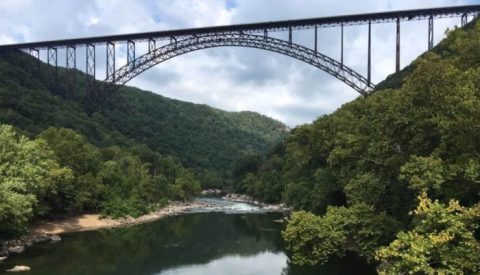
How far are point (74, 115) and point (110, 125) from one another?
17.9 meters

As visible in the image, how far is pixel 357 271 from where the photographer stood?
1095 inches

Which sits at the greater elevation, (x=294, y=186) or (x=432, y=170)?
(x=432, y=170)

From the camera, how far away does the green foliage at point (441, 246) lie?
1474cm

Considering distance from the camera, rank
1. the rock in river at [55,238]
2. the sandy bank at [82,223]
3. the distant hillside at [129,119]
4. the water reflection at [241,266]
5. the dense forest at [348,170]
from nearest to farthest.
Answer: the dense forest at [348,170] → the water reflection at [241,266] → the rock in river at [55,238] → the sandy bank at [82,223] → the distant hillside at [129,119]

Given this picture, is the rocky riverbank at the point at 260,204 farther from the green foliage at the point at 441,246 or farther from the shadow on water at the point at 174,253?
the green foliage at the point at 441,246

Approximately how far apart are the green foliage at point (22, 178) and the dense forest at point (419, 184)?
1802 centimetres

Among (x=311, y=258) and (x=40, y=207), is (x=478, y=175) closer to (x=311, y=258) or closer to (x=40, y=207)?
(x=311, y=258)

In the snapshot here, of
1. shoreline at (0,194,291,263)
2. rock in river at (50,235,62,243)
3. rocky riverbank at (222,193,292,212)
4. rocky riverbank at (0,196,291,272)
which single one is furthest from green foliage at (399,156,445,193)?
rocky riverbank at (222,193,292,212)

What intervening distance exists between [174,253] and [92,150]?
24230 millimetres

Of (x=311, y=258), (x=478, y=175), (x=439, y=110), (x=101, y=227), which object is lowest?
(x=101, y=227)

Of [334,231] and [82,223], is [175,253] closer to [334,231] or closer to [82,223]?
[82,223]

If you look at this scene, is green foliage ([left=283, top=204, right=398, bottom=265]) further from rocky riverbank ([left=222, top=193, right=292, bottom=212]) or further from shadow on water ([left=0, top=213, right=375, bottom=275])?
rocky riverbank ([left=222, top=193, right=292, bottom=212])

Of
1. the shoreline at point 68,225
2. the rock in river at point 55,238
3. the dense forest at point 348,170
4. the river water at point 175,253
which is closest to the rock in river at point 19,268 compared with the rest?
the river water at point 175,253

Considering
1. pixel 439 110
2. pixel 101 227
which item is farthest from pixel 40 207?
pixel 439 110
